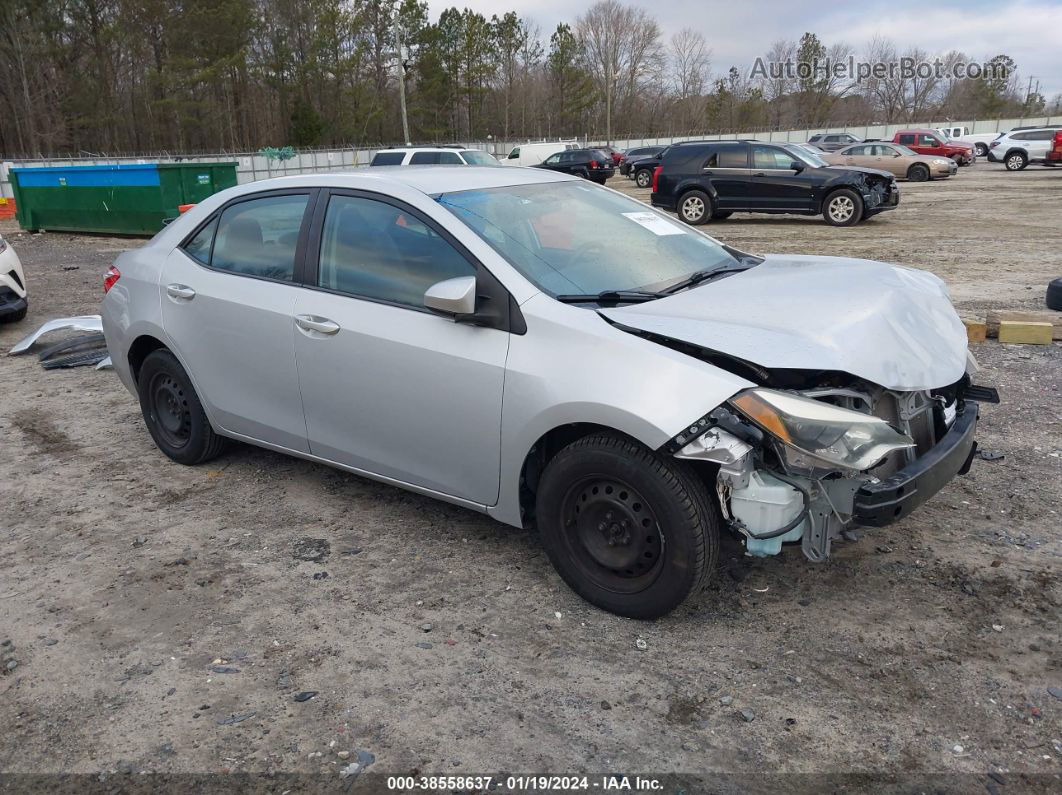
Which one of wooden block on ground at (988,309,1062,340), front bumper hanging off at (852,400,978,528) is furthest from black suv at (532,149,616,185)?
front bumper hanging off at (852,400,978,528)

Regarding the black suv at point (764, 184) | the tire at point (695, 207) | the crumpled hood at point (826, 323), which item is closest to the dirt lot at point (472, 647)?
the crumpled hood at point (826, 323)

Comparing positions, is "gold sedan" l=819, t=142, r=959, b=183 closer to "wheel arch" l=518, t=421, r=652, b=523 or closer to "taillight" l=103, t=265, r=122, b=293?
"taillight" l=103, t=265, r=122, b=293

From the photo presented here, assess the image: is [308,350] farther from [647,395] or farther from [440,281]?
[647,395]

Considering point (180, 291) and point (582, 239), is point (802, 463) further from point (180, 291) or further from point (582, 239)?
point (180, 291)

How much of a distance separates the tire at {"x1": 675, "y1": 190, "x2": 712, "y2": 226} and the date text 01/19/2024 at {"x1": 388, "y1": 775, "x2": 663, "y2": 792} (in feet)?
56.4

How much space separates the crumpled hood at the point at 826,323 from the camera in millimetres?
3021

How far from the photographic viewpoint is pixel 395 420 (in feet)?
12.3

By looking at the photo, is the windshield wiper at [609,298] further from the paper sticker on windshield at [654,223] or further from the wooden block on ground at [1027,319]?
the wooden block on ground at [1027,319]

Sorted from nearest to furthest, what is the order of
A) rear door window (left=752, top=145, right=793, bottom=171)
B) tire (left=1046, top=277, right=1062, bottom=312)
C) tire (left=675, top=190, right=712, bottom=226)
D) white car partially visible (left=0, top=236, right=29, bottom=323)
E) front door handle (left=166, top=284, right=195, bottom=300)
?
front door handle (left=166, top=284, right=195, bottom=300) < tire (left=1046, top=277, right=1062, bottom=312) < white car partially visible (left=0, top=236, right=29, bottom=323) < rear door window (left=752, top=145, right=793, bottom=171) < tire (left=675, top=190, right=712, bottom=226)

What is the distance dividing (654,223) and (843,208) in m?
14.9

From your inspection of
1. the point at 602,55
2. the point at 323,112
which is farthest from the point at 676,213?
the point at 602,55

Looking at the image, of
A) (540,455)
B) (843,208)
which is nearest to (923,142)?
(843,208)

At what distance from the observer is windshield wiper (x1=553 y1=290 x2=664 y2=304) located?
3412 millimetres

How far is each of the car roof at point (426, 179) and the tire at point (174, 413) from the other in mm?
1136
